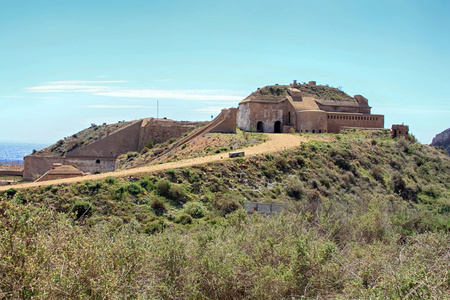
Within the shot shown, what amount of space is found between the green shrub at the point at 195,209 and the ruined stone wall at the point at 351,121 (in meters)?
19.7

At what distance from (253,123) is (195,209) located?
19.0m

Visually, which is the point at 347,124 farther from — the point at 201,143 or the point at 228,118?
the point at 201,143

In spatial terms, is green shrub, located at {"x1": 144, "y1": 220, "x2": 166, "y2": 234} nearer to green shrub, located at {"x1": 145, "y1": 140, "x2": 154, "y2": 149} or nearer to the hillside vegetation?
the hillside vegetation

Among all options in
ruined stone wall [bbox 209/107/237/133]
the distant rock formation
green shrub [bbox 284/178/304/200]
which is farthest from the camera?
the distant rock formation

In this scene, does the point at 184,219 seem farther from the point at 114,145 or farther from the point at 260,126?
the point at 114,145

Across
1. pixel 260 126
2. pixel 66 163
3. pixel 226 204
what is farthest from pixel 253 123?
pixel 226 204

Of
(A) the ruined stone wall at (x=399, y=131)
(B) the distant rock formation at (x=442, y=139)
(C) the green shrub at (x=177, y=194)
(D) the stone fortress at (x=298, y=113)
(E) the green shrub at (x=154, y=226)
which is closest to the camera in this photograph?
(E) the green shrub at (x=154, y=226)

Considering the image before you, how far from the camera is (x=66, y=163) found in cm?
3572

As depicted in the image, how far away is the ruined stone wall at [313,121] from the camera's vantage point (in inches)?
1340

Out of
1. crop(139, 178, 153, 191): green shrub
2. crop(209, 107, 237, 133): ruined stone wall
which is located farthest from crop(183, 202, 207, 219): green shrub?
crop(209, 107, 237, 133): ruined stone wall

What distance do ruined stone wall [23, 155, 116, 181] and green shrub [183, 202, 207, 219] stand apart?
18.7 meters

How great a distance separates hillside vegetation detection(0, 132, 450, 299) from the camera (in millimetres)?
7133

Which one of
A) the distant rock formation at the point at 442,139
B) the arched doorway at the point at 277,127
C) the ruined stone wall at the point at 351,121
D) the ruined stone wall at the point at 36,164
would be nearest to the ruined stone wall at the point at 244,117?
the arched doorway at the point at 277,127

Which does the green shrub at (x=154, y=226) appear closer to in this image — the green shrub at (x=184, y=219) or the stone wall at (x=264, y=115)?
the green shrub at (x=184, y=219)
